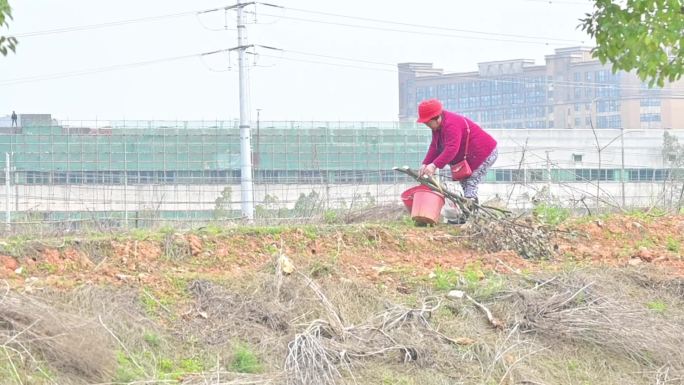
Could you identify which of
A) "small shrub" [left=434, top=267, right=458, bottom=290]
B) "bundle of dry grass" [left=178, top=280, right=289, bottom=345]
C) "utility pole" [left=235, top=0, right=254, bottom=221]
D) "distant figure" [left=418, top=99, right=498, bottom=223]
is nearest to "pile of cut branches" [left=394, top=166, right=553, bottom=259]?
"distant figure" [left=418, top=99, right=498, bottom=223]

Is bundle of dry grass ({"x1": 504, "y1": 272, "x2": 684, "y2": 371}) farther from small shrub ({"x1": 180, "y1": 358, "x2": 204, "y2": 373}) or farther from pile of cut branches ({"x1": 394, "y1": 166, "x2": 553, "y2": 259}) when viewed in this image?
small shrub ({"x1": 180, "y1": 358, "x2": 204, "y2": 373})

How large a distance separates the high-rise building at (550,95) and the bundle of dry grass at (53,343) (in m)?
111

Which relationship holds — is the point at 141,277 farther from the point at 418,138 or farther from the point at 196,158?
the point at 418,138

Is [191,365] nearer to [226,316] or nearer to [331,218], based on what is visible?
[226,316]

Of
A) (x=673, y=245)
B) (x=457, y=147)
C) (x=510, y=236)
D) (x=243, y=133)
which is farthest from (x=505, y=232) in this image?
(x=243, y=133)

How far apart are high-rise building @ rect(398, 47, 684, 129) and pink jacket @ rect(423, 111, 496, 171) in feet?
347

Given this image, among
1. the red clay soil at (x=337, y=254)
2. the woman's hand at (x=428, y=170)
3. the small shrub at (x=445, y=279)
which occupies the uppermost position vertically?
the woman's hand at (x=428, y=170)

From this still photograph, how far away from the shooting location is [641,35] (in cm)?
945

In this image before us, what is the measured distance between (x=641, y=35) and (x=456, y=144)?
9.96 feet

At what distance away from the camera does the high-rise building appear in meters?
125

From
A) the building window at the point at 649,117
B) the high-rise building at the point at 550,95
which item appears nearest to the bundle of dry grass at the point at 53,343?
the high-rise building at the point at 550,95

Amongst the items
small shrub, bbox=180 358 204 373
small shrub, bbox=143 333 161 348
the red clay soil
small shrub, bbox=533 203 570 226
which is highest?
Answer: small shrub, bbox=533 203 570 226

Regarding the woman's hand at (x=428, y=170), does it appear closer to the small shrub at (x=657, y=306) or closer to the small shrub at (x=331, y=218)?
the small shrub at (x=331, y=218)

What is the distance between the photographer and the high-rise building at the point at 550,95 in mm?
125375
